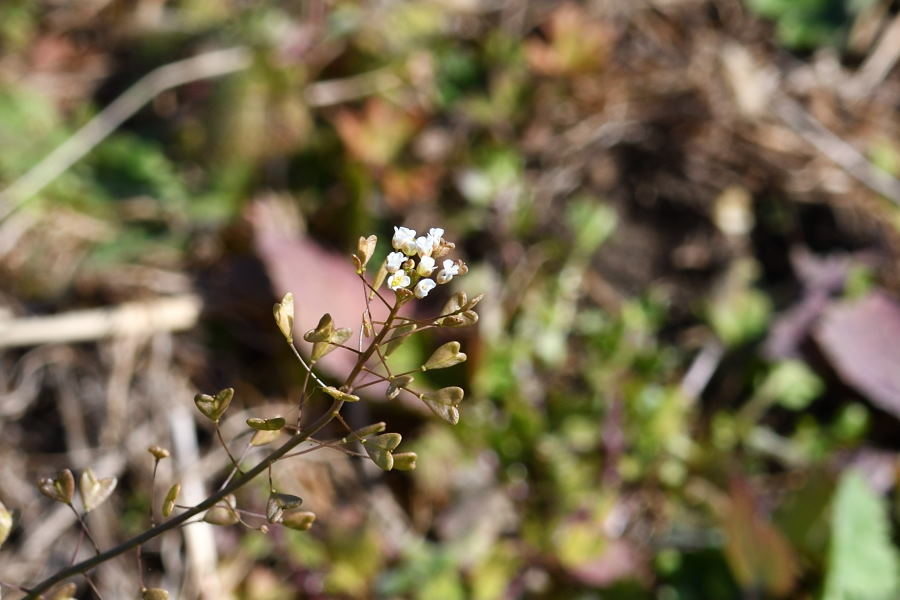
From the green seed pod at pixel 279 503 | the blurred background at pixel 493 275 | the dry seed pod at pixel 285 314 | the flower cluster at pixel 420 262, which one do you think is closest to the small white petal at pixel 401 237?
the flower cluster at pixel 420 262

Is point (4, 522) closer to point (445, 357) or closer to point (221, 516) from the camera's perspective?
point (221, 516)

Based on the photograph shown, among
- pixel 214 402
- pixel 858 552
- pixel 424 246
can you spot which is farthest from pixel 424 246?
pixel 858 552

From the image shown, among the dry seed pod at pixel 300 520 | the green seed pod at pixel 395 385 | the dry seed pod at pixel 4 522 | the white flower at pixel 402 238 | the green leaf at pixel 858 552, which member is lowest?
the green leaf at pixel 858 552

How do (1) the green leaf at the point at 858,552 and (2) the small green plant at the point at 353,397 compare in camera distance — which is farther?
(1) the green leaf at the point at 858,552

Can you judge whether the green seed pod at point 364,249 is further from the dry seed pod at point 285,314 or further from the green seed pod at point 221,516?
the green seed pod at point 221,516

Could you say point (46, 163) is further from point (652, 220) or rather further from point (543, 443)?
point (652, 220)

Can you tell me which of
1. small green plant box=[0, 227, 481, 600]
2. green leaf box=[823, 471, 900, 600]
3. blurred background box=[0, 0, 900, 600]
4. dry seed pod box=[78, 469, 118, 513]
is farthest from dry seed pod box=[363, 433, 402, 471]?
green leaf box=[823, 471, 900, 600]

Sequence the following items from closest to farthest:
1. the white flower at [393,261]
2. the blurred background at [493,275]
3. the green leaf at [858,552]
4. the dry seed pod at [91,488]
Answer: the white flower at [393,261], the dry seed pod at [91,488], the green leaf at [858,552], the blurred background at [493,275]
